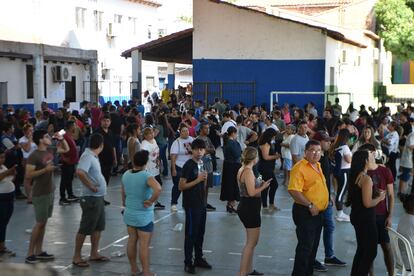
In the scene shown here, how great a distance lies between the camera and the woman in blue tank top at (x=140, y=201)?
25.4ft

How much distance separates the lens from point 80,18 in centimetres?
3775

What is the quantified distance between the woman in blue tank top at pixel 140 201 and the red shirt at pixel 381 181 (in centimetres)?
247

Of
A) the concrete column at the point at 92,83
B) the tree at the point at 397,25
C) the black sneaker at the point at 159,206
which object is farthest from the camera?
the tree at the point at 397,25

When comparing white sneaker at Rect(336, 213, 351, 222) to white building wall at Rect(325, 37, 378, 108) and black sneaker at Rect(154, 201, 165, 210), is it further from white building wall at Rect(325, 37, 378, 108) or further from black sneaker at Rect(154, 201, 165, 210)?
white building wall at Rect(325, 37, 378, 108)

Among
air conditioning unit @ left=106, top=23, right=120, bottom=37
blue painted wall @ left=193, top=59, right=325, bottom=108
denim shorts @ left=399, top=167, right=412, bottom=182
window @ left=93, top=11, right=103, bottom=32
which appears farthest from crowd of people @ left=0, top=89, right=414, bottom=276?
air conditioning unit @ left=106, top=23, right=120, bottom=37

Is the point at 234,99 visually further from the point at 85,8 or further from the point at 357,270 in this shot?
the point at 357,270

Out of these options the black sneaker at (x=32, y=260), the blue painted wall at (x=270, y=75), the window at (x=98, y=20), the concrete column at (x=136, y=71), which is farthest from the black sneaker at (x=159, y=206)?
the window at (x=98, y=20)

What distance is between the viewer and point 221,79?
28.1 metres

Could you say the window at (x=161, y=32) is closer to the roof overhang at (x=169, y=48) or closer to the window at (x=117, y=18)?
the window at (x=117, y=18)

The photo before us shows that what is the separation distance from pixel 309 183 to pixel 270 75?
20521 mm

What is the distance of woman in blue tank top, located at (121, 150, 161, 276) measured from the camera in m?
7.75

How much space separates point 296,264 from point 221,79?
824 inches

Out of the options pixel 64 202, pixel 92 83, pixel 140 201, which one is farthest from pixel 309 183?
pixel 92 83

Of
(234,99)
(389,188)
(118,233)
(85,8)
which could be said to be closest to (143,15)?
(85,8)
